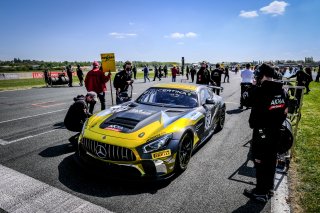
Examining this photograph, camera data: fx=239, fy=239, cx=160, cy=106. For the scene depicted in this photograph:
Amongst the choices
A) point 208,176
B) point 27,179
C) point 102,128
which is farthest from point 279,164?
point 27,179

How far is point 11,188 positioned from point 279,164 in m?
4.85

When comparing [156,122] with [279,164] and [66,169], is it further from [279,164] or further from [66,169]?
[279,164]

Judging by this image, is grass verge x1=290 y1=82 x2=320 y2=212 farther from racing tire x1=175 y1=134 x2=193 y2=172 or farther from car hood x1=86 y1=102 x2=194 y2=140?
car hood x1=86 y1=102 x2=194 y2=140

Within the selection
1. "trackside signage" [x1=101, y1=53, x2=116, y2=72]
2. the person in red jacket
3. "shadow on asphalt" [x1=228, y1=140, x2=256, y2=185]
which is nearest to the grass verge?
"shadow on asphalt" [x1=228, y1=140, x2=256, y2=185]

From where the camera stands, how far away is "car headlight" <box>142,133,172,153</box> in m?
3.86

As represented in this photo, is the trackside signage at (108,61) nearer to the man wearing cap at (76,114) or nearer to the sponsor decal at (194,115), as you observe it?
the man wearing cap at (76,114)

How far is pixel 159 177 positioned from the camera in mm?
3861

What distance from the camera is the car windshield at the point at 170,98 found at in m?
5.54

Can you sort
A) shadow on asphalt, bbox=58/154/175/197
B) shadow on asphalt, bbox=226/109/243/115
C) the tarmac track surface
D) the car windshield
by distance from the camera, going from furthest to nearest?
shadow on asphalt, bbox=226/109/243/115, the car windshield, shadow on asphalt, bbox=58/154/175/197, the tarmac track surface

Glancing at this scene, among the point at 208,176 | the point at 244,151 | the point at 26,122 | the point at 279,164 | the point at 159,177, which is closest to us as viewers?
the point at 159,177

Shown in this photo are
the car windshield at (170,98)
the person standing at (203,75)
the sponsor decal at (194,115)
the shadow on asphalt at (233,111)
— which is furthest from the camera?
the person standing at (203,75)

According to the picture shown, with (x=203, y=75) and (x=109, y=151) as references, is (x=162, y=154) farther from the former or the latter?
(x=203, y=75)

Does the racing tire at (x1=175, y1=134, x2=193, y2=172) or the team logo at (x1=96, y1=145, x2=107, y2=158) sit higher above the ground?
the team logo at (x1=96, y1=145, x2=107, y2=158)

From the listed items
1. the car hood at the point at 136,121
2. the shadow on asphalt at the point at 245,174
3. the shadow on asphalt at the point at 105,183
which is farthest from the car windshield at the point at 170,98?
the shadow on asphalt at the point at 105,183
